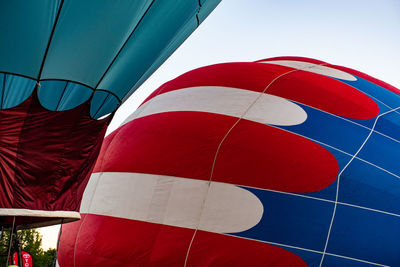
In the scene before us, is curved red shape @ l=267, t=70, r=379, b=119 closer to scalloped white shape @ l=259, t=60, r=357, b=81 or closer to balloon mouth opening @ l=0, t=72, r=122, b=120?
scalloped white shape @ l=259, t=60, r=357, b=81

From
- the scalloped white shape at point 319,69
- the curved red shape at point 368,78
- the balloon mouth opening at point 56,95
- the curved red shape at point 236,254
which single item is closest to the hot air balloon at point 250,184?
the curved red shape at point 236,254

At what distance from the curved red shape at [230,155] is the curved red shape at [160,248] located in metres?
0.58

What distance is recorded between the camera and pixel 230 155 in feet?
13.0

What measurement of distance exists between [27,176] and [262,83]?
3001 mm

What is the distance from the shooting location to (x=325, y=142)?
411 centimetres

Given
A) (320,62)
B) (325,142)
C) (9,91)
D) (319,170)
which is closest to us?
(9,91)

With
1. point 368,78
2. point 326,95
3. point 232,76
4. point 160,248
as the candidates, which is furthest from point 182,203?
point 368,78

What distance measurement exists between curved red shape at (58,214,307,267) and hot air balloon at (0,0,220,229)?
0.68 metres

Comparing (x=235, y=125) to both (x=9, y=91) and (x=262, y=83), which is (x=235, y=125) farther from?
(x=9, y=91)

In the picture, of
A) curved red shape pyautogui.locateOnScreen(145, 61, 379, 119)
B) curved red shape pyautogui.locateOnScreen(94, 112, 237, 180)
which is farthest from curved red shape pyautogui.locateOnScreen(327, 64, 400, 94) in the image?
curved red shape pyautogui.locateOnScreen(94, 112, 237, 180)

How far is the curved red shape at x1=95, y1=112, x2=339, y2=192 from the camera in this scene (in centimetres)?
383

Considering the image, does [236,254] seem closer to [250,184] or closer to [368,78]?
[250,184]

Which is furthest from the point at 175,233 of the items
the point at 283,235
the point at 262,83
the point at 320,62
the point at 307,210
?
the point at 320,62

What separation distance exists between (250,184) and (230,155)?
368 mm
